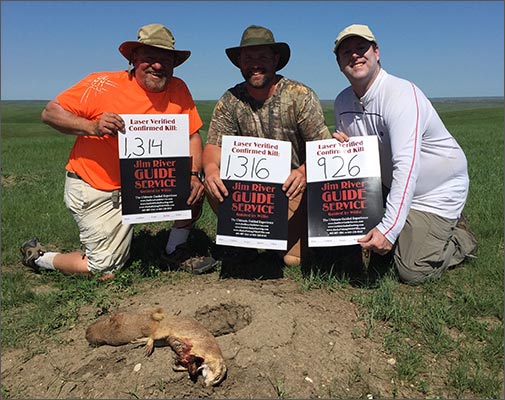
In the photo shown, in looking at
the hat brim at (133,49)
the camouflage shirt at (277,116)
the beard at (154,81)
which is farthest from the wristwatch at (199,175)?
the hat brim at (133,49)

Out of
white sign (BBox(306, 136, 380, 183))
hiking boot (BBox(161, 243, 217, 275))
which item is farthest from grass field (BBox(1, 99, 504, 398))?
white sign (BBox(306, 136, 380, 183))

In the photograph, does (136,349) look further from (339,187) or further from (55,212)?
(55,212)

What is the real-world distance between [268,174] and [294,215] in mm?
897

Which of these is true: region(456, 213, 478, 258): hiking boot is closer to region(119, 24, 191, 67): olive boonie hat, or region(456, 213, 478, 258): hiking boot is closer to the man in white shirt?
the man in white shirt

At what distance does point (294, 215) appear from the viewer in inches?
203

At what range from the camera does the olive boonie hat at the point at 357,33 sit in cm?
400

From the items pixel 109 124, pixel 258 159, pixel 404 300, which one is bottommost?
pixel 404 300

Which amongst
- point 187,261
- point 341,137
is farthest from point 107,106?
point 341,137

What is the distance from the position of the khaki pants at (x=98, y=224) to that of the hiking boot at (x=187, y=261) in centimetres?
55

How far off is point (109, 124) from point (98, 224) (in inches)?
43.2

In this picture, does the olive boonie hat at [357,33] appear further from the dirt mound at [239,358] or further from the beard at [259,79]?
the dirt mound at [239,358]

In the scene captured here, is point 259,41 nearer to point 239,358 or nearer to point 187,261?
point 187,261

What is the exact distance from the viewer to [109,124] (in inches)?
171

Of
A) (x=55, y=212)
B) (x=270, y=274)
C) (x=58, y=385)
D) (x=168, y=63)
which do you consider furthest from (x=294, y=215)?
(x=55, y=212)
